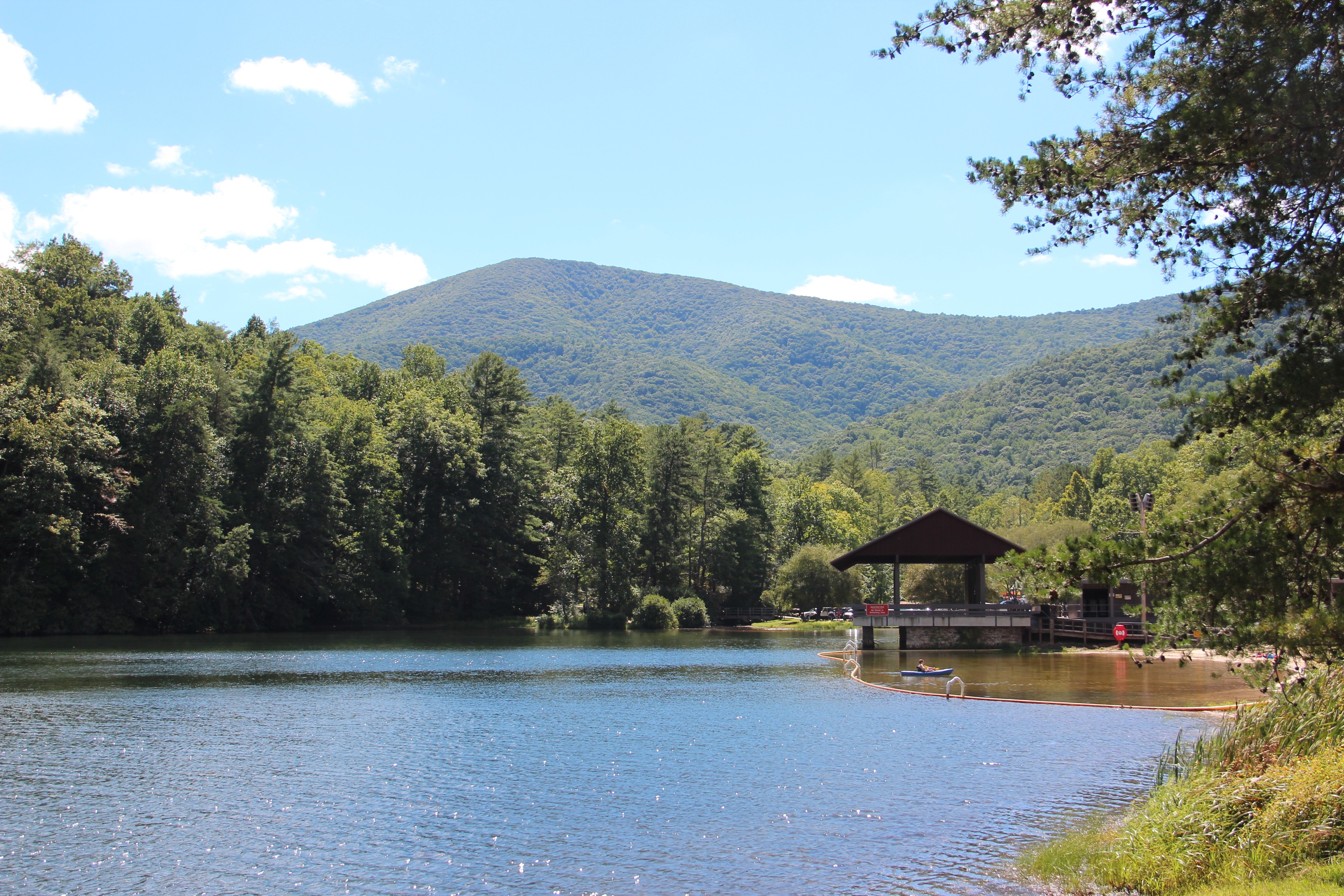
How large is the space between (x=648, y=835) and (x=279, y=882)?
4481 mm

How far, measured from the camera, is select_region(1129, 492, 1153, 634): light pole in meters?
10.5

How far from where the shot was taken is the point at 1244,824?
9.33 metres

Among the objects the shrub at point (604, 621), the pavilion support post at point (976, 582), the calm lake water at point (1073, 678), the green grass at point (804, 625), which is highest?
the pavilion support post at point (976, 582)

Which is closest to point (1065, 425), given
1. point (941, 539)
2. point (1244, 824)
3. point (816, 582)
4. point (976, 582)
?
point (816, 582)

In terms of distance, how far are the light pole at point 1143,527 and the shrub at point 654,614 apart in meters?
29.6

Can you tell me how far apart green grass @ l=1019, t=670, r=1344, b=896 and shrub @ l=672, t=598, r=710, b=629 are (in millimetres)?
54449

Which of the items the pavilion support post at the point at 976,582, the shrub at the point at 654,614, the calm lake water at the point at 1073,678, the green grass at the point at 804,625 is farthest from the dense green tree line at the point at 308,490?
the calm lake water at the point at 1073,678

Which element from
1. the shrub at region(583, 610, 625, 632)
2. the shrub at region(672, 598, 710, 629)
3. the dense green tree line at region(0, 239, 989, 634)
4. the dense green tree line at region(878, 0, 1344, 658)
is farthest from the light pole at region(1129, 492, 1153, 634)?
the shrub at region(583, 610, 625, 632)

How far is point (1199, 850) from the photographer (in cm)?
930

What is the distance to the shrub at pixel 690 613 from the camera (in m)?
66.0

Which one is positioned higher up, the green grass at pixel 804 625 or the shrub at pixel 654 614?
the shrub at pixel 654 614

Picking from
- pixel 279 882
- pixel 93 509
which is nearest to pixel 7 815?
pixel 279 882

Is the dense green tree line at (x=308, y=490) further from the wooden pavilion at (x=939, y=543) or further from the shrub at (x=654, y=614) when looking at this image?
the wooden pavilion at (x=939, y=543)

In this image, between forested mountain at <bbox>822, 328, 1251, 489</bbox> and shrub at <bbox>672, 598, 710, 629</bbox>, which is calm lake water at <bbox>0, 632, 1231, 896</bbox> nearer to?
shrub at <bbox>672, 598, 710, 629</bbox>
